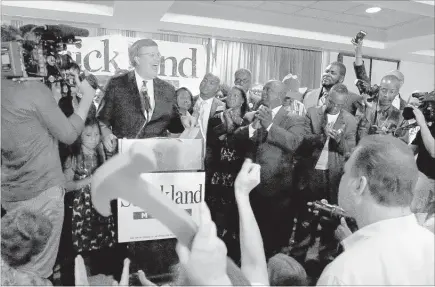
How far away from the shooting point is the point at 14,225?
1.02m

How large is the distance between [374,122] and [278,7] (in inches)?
72.9

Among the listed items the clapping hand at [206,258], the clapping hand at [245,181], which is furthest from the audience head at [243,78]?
the clapping hand at [206,258]

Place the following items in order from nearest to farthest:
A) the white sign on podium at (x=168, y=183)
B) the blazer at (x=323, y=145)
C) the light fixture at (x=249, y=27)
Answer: the white sign on podium at (x=168, y=183)
the blazer at (x=323, y=145)
the light fixture at (x=249, y=27)

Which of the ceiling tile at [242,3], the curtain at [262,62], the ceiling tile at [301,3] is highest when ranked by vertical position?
the ceiling tile at [301,3]

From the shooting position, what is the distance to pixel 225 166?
203 centimetres

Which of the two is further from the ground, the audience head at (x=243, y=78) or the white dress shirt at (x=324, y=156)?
the audience head at (x=243, y=78)

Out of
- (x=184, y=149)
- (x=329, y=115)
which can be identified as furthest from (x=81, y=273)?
(x=329, y=115)

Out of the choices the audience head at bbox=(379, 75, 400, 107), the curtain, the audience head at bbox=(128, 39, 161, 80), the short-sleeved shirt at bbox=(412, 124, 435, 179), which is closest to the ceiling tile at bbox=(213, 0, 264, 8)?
the curtain

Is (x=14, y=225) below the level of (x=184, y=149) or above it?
below

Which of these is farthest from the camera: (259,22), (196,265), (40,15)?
(259,22)

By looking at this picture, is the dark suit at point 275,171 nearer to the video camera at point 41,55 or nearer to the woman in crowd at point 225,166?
the woman in crowd at point 225,166

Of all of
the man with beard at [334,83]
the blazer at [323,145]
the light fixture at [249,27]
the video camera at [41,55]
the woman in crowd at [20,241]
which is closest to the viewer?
the woman in crowd at [20,241]

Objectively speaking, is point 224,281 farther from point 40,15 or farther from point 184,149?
point 40,15

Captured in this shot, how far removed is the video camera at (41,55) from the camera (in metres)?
1.25
